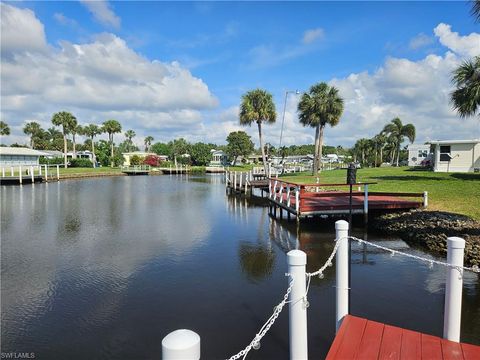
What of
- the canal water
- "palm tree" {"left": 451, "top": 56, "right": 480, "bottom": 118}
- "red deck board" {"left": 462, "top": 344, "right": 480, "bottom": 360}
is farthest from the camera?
"palm tree" {"left": 451, "top": 56, "right": 480, "bottom": 118}

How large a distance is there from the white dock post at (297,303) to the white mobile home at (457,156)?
38441 mm

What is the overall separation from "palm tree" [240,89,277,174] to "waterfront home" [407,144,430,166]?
90.5 ft

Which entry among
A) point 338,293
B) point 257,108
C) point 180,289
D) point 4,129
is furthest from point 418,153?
point 4,129

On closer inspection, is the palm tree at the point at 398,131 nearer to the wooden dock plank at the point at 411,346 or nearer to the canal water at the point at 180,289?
the canal water at the point at 180,289

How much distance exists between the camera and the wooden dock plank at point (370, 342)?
385cm

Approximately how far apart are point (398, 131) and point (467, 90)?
4480 centimetres

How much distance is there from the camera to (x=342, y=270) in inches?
181

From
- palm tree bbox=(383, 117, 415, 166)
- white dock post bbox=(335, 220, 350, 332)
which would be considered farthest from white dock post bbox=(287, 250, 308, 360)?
palm tree bbox=(383, 117, 415, 166)

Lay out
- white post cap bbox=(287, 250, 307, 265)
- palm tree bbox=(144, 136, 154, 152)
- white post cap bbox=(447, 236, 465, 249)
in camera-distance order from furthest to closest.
A: palm tree bbox=(144, 136, 154, 152)
white post cap bbox=(447, 236, 465, 249)
white post cap bbox=(287, 250, 307, 265)

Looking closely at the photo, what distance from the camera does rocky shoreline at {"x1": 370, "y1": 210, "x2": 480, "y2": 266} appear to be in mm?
10159

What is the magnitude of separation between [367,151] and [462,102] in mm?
61054

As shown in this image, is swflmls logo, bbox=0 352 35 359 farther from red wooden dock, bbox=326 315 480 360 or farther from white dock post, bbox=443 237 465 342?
white dock post, bbox=443 237 465 342

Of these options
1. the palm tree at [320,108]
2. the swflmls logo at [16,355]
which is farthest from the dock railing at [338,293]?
the palm tree at [320,108]

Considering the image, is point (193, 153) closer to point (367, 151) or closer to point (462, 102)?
point (367, 151)
